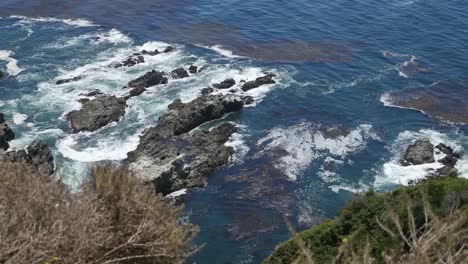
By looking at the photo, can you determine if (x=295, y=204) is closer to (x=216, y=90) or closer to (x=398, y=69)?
(x=216, y=90)

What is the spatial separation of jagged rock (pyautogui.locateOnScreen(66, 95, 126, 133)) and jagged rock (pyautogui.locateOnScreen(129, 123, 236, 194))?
5891 millimetres

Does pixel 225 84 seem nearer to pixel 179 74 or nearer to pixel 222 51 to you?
pixel 179 74

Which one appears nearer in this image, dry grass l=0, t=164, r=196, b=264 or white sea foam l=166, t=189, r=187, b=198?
dry grass l=0, t=164, r=196, b=264

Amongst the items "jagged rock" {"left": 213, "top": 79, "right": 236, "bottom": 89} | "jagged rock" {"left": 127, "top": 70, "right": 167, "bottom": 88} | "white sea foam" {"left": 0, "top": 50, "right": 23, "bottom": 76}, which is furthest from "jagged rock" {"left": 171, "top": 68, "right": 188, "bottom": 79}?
"white sea foam" {"left": 0, "top": 50, "right": 23, "bottom": 76}

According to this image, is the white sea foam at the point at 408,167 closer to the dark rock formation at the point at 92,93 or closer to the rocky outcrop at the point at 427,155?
the rocky outcrop at the point at 427,155

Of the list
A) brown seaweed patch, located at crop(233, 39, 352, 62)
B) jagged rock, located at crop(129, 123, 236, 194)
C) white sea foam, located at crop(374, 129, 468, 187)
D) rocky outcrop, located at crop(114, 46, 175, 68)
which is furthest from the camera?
brown seaweed patch, located at crop(233, 39, 352, 62)

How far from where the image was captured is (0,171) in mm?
16125

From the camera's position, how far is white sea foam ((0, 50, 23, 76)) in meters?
67.8

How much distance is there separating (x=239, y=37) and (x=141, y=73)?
17.3 meters

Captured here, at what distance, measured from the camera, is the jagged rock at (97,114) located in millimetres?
57438

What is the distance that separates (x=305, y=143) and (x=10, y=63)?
36619 millimetres

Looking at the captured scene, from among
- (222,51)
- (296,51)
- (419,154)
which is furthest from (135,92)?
(419,154)

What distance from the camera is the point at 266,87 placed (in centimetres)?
6656

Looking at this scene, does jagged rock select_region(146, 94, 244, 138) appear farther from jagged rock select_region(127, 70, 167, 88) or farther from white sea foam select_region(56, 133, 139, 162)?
jagged rock select_region(127, 70, 167, 88)
